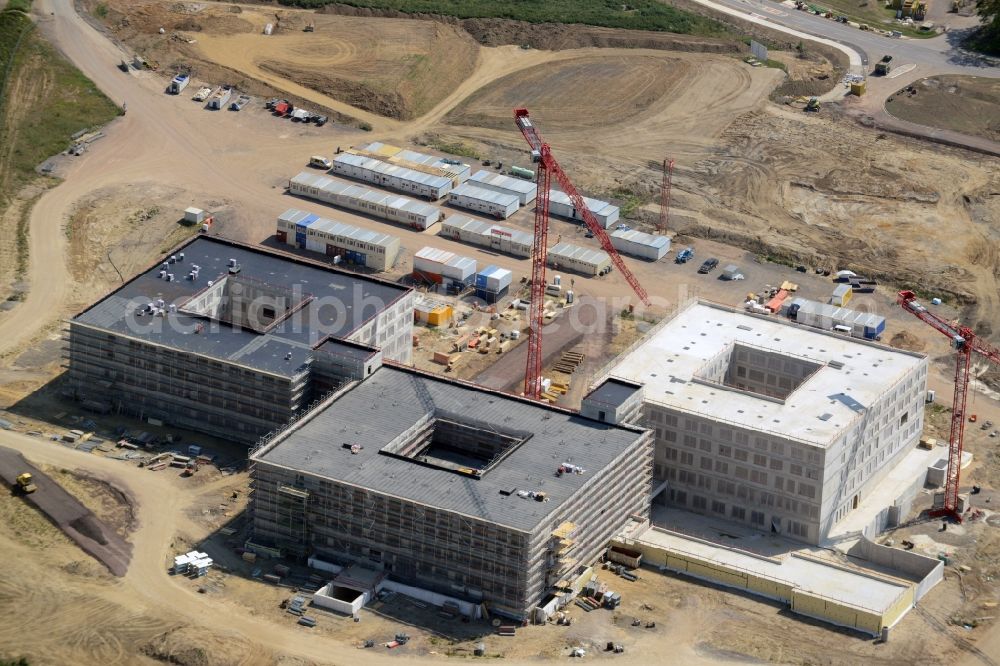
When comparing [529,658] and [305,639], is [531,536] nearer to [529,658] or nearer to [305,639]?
[529,658]

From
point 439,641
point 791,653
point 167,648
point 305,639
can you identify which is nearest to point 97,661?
point 167,648

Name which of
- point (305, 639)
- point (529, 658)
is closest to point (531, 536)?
point (529, 658)

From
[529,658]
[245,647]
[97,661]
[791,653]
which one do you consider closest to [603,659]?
[529,658]

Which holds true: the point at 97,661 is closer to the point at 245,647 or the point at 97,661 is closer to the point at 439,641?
the point at 245,647

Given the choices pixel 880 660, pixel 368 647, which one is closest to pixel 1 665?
pixel 368 647

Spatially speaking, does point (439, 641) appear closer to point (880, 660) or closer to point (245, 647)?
point (245, 647)
